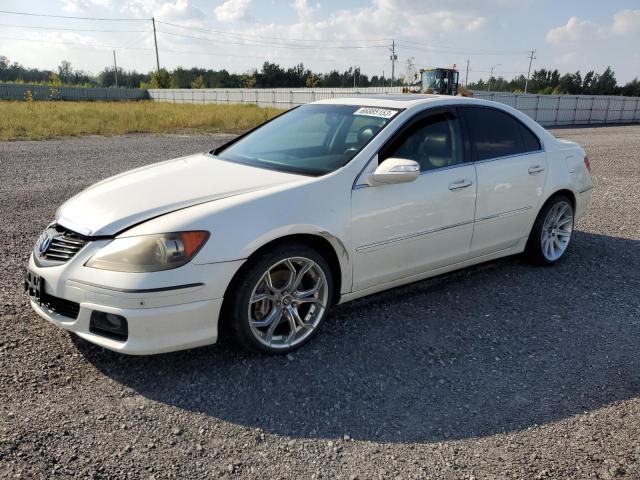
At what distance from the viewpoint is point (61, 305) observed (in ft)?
9.82

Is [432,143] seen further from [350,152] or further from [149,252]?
[149,252]

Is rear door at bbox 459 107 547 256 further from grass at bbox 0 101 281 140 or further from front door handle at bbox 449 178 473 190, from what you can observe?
grass at bbox 0 101 281 140

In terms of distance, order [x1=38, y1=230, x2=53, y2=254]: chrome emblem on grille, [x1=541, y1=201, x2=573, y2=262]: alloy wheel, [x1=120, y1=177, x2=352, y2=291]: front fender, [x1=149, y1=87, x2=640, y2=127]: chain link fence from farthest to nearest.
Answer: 1. [x1=149, y1=87, x2=640, y2=127]: chain link fence
2. [x1=541, y1=201, x2=573, y2=262]: alloy wheel
3. [x1=38, y1=230, x2=53, y2=254]: chrome emblem on grille
4. [x1=120, y1=177, x2=352, y2=291]: front fender

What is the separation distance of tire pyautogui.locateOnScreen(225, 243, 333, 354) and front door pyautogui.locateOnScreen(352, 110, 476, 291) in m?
0.30

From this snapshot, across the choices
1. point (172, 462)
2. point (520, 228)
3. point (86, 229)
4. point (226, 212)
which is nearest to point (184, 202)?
point (226, 212)

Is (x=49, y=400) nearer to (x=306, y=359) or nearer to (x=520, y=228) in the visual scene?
(x=306, y=359)

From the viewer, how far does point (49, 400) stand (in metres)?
2.78

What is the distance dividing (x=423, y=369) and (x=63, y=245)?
2.25 m

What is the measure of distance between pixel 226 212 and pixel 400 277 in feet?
4.80

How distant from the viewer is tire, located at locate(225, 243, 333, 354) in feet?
10.0

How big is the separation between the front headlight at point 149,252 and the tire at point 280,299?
1.15ft

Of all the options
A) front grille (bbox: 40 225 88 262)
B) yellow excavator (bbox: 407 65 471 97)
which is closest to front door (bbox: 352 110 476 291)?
front grille (bbox: 40 225 88 262)

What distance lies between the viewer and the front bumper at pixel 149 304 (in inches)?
108

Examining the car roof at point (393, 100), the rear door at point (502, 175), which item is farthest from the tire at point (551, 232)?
the car roof at point (393, 100)
